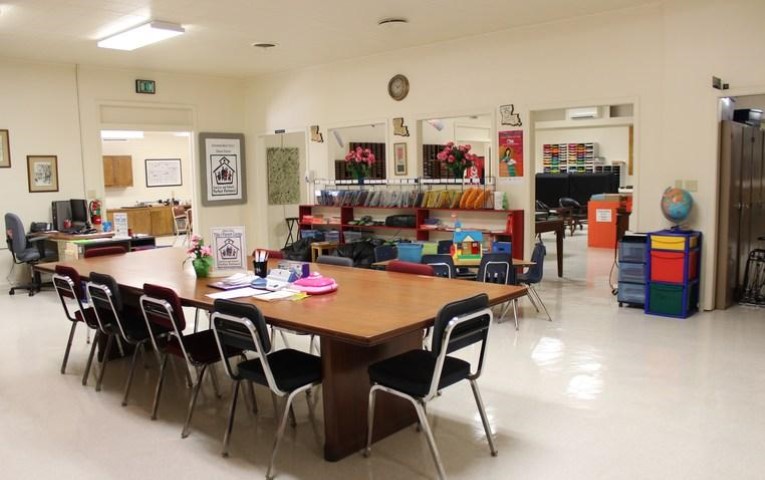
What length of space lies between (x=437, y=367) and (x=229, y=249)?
6.89 ft

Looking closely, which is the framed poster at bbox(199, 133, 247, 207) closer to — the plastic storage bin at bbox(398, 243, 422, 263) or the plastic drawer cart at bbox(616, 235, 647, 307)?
the plastic storage bin at bbox(398, 243, 422, 263)

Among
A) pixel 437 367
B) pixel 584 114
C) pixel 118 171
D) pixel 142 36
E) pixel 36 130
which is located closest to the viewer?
pixel 437 367

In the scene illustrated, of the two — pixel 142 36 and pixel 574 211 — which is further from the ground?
pixel 142 36

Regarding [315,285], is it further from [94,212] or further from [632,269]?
[94,212]

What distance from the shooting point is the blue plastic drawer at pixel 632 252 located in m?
6.47

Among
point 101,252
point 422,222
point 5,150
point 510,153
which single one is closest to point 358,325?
point 101,252

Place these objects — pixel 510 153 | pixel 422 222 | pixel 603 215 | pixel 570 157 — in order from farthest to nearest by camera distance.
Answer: pixel 570 157, pixel 603 215, pixel 422 222, pixel 510 153

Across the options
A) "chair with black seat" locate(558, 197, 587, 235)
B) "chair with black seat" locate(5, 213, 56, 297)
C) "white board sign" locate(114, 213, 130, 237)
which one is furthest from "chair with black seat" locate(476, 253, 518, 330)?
"chair with black seat" locate(558, 197, 587, 235)

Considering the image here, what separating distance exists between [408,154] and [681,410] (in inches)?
216

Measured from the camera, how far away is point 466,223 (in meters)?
8.19

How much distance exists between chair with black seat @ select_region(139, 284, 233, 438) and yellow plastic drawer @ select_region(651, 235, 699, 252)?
4.24 metres

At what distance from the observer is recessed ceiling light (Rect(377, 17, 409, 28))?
22.8 feet

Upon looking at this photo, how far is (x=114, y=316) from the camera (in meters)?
4.49

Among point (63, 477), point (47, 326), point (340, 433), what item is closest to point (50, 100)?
point (47, 326)
